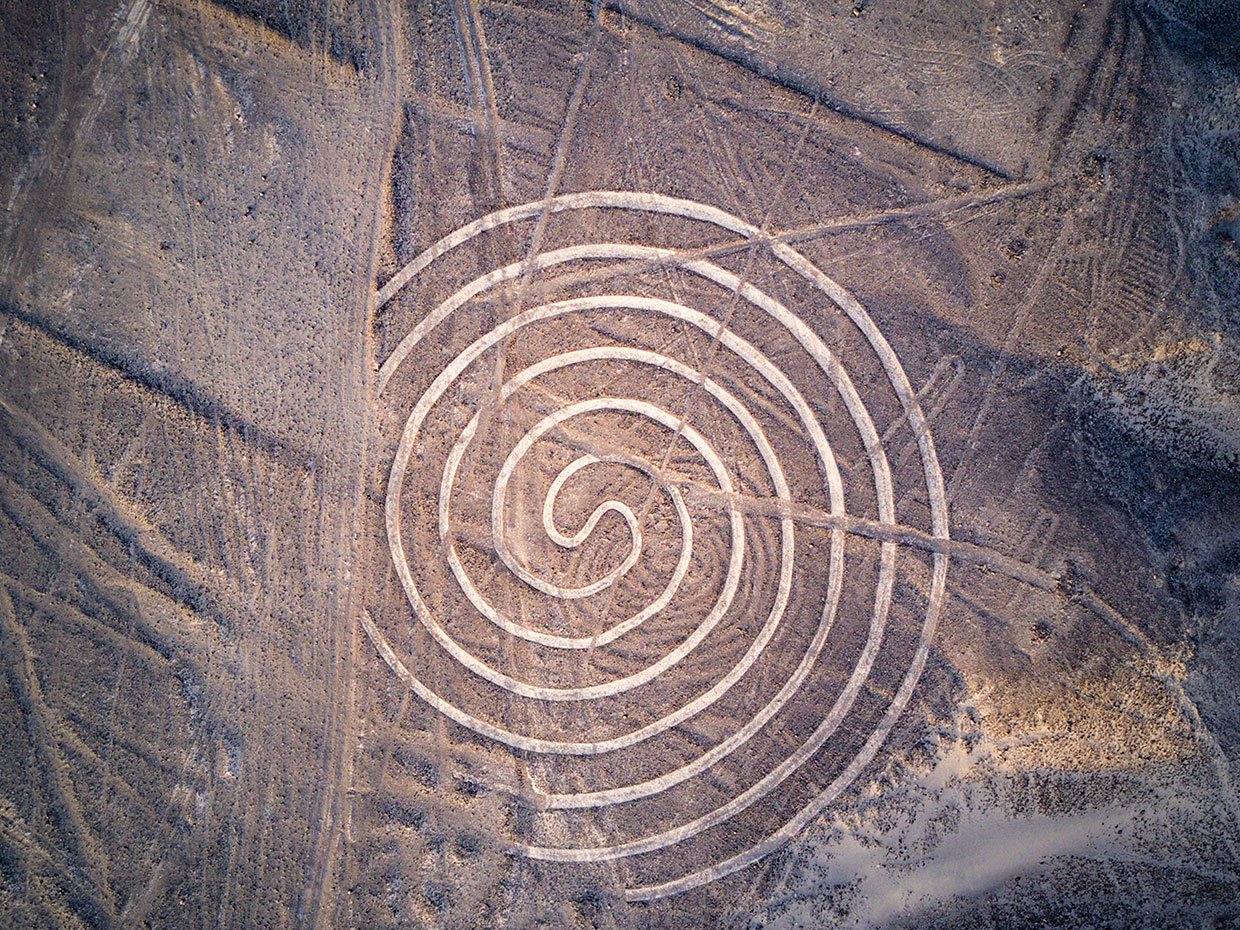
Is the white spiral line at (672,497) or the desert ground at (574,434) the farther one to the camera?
the white spiral line at (672,497)

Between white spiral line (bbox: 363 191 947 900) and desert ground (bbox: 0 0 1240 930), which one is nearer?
desert ground (bbox: 0 0 1240 930)

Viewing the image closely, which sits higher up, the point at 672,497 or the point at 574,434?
the point at 574,434

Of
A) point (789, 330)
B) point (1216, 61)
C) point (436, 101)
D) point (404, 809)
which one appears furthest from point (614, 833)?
point (1216, 61)
